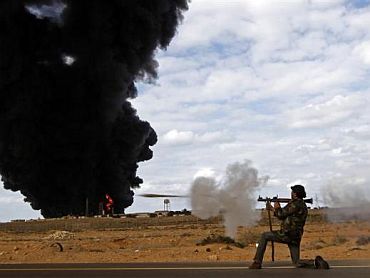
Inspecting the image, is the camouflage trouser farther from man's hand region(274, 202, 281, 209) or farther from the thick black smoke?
the thick black smoke

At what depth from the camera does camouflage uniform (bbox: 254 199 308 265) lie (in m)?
12.5

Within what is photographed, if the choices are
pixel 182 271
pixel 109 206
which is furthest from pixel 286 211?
pixel 109 206

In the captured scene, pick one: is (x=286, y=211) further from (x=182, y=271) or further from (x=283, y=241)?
(x=182, y=271)

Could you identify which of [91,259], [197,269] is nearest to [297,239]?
[197,269]

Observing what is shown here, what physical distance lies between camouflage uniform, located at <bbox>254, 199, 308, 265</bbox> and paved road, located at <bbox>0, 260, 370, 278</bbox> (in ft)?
1.15

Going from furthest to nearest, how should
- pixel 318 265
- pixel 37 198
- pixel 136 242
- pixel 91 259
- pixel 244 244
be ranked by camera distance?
pixel 37 198 < pixel 136 242 < pixel 244 244 < pixel 91 259 < pixel 318 265

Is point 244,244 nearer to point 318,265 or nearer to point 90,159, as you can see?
point 318,265

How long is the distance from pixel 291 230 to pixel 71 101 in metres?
52.8

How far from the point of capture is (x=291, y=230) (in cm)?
1254

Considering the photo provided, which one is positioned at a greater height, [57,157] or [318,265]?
[57,157]

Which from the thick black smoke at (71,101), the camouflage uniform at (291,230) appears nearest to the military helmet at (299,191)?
the camouflage uniform at (291,230)

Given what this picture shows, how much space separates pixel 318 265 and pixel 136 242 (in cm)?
1470

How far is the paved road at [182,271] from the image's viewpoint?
1156 centimetres

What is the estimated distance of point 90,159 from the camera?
61.5 meters
